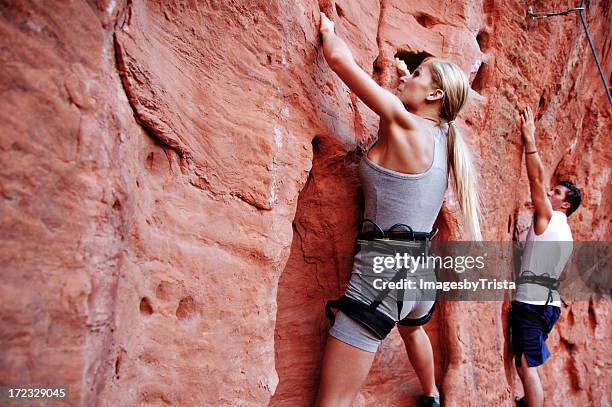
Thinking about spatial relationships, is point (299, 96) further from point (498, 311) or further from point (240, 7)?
point (498, 311)

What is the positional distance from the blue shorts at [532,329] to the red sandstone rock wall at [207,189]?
153 millimetres

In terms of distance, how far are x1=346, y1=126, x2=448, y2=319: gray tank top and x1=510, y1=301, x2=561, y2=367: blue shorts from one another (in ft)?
5.26

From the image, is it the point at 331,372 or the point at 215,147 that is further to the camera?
the point at 331,372

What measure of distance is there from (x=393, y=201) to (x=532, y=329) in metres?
1.88

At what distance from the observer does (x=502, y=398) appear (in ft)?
9.66

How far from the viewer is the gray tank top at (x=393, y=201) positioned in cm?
192

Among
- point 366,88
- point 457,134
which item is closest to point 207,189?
point 366,88

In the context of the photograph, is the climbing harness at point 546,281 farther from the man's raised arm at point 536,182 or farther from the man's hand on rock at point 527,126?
the man's hand on rock at point 527,126

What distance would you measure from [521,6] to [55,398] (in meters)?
3.55

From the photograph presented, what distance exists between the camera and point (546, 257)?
10.2 ft

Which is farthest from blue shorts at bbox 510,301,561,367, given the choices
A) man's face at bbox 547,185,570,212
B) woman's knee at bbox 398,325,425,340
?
woman's knee at bbox 398,325,425,340

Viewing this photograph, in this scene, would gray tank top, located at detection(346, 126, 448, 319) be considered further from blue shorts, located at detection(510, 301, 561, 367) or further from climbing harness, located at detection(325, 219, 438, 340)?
blue shorts, located at detection(510, 301, 561, 367)

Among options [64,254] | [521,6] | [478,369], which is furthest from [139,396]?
[521,6]

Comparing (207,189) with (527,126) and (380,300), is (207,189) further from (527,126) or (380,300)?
(527,126)
